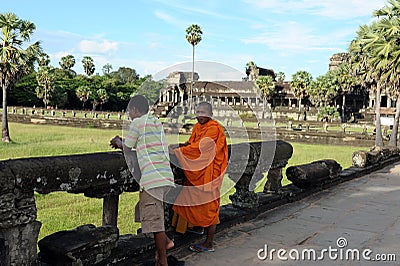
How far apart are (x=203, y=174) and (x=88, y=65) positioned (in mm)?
74996

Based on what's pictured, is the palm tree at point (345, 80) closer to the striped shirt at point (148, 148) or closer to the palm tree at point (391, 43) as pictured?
the palm tree at point (391, 43)

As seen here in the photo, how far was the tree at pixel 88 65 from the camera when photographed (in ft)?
244

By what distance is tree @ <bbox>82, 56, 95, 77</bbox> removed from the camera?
244 ft

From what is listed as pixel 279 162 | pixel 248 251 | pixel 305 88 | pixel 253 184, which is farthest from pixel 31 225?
pixel 305 88

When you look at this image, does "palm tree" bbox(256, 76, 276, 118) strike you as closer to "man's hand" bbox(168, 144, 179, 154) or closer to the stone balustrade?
the stone balustrade

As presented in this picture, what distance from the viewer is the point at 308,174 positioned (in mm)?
5430

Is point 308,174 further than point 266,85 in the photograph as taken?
No

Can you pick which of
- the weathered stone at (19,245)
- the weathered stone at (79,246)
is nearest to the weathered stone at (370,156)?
the weathered stone at (79,246)

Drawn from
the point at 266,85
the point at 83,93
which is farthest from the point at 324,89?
the point at 83,93

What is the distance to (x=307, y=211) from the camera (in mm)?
4824

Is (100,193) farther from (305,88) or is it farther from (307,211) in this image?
(305,88)

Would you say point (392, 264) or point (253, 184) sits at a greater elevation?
point (253, 184)

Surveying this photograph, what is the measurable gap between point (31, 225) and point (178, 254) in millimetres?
1266

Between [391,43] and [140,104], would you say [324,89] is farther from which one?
[140,104]
